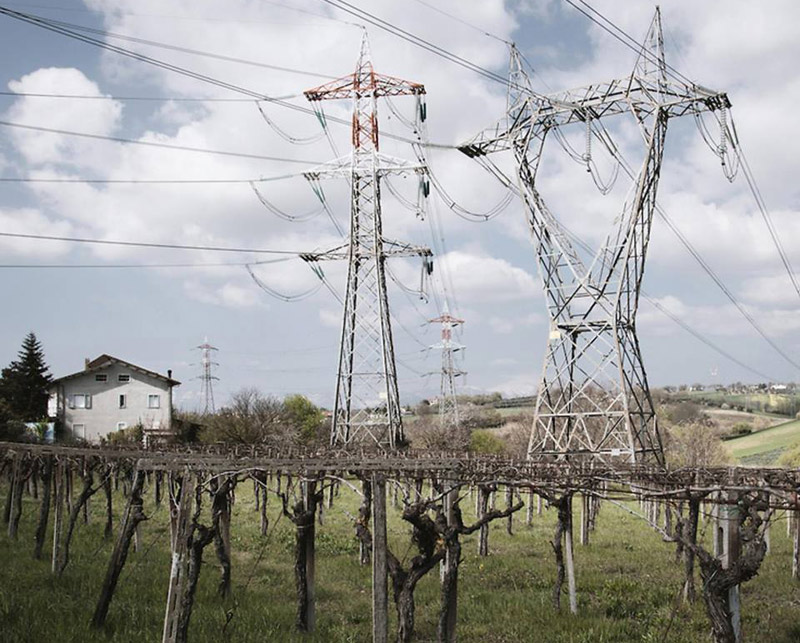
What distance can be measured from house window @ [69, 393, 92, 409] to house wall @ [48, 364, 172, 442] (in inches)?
5.6

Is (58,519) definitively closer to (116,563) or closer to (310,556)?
(116,563)

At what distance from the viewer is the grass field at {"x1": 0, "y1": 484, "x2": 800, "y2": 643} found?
1505 centimetres

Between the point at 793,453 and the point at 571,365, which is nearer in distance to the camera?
the point at 571,365

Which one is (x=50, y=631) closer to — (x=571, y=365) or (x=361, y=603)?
(x=361, y=603)

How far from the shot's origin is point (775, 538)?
33.0 m

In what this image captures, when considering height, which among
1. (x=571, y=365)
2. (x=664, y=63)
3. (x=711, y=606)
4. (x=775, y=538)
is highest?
(x=664, y=63)

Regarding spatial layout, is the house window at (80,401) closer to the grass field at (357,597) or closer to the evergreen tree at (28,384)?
the evergreen tree at (28,384)

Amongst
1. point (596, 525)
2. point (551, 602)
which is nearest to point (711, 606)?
point (551, 602)

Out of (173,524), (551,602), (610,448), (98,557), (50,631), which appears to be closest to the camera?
(50,631)

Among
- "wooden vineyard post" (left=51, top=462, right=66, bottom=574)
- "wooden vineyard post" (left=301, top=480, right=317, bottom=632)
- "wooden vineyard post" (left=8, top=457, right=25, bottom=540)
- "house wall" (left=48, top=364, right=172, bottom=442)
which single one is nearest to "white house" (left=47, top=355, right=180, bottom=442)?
"house wall" (left=48, top=364, right=172, bottom=442)

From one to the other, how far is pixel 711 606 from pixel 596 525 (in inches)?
943

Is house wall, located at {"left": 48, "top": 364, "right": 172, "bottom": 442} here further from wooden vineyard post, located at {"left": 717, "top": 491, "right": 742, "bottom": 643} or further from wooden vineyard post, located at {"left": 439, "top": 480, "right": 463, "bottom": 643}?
wooden vineyard post, located at {"left": 717, "top": 491, "right": 742, "bottom": 643}

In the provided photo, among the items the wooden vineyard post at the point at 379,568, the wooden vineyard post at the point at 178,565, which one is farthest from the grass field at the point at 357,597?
the wooden vineyard post at the point at 379,568

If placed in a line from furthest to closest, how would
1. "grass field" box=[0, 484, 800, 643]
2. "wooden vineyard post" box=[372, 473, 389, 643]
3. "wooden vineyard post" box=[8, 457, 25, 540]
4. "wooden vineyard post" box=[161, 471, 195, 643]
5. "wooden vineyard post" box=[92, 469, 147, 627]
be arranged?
"wooden vineyard post" box=[8, 457, 25, 540]
"grass field" box=[0, 484, 800, 643]
"wooden vineyard post" box=[92, 469, 147, 627]
"wooden vineyard post" box=[372, 473, 389, 643]
"wooden vineyard post" box=[161, 471, 195, 643]
